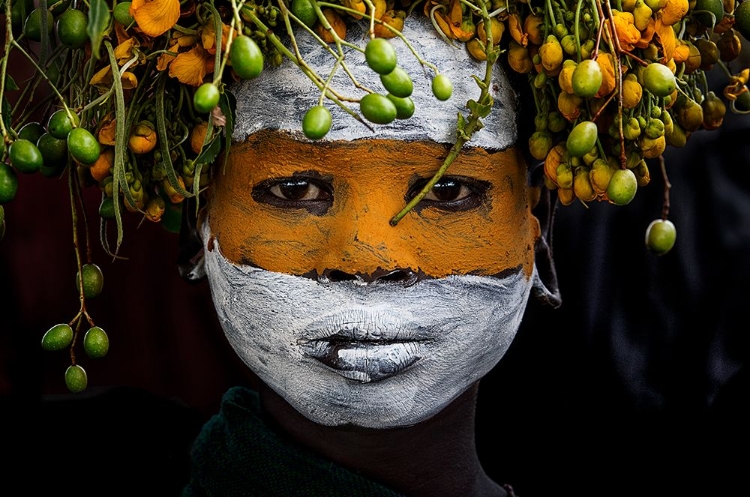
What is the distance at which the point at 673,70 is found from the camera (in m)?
1.45

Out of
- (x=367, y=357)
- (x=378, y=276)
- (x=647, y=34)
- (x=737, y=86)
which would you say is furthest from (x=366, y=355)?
(x=737, y=86)

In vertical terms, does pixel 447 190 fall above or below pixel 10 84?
below

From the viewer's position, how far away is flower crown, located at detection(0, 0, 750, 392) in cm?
135

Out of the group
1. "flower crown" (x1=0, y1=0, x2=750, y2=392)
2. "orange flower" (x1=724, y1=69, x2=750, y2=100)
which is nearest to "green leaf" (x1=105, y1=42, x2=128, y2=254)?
"flower crown" (x1=0, y1=0, x2=750, y2=392)

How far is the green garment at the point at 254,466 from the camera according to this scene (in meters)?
1.69

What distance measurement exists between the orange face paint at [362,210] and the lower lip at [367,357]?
113 millimetres

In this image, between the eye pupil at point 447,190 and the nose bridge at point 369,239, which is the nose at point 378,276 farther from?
the eye pupil at point 447,190

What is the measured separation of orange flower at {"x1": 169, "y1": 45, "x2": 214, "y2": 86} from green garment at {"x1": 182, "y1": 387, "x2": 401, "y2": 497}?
675 mm

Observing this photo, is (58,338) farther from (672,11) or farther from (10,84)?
(672,11)

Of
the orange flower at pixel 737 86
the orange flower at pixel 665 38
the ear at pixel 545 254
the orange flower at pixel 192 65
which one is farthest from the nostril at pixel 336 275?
the orange flower at pixel 737 86

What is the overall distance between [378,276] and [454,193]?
0.66 feet

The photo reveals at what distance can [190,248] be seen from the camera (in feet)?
5.94

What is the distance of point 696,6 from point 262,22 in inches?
26.2

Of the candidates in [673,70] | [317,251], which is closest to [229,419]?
[317,251]
